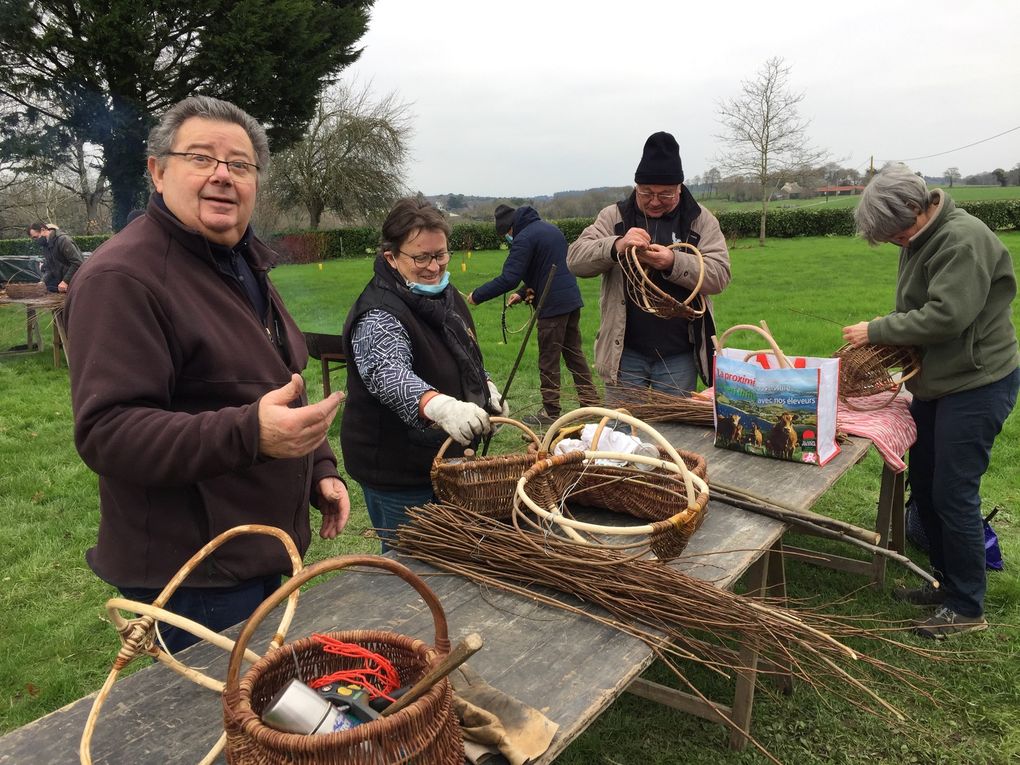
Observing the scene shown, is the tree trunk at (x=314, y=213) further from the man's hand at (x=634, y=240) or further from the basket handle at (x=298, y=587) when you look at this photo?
the basket handle at (x=298, y=587)

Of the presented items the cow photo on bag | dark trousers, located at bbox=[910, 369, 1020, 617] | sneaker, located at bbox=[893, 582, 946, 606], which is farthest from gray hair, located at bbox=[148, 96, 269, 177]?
sneaker, located at bbox=[893, 582, 946, 606]

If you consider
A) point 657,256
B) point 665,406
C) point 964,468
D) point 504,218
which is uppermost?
point 504,218

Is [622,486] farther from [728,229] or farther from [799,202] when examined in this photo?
[799,202]

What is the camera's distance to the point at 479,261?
2147cm

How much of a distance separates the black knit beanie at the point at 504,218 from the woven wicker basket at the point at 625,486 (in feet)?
14.7

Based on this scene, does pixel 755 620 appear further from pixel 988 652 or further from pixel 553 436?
pixel 988 652

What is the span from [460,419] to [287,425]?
0.62m

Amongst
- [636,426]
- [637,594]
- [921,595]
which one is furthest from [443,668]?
[921,595]

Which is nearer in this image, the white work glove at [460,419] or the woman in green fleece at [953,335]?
the white work glove at [460,419]

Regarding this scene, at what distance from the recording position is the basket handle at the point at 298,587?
3.13 feet

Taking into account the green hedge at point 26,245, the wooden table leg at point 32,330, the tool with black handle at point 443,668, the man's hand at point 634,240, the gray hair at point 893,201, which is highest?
the green hedge at point 26,245

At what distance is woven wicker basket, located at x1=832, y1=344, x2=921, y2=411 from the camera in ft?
9.86

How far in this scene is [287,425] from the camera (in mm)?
1359

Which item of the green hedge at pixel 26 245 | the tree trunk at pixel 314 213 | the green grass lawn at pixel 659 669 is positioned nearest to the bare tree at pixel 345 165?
the tree trunk at pixel 314 213
